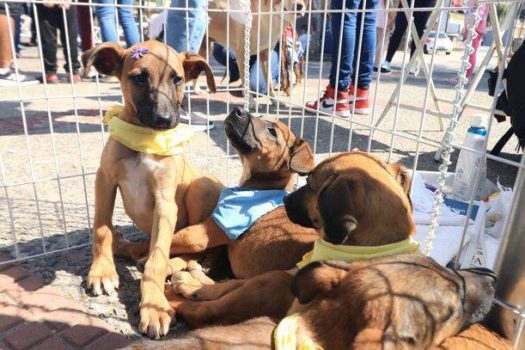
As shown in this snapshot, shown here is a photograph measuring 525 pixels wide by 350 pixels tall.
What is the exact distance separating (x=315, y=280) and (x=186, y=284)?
1.05 meters

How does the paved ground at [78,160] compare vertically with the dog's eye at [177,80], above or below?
below

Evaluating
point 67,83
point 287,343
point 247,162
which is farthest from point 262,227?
point 67,83

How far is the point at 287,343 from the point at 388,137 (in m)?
4.42

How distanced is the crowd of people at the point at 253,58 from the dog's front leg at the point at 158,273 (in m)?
0.90

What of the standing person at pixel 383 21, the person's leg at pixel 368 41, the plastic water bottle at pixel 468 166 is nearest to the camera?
the standing person at pixel 383 21

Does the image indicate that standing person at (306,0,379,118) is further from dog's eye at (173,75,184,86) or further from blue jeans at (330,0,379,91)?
dog's eye at (173,75,184,86)

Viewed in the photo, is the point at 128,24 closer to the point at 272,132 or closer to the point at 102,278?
the point at 272,132

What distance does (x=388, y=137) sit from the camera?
18.4ft

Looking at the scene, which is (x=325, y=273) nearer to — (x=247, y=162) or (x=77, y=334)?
(x=77, y=334)

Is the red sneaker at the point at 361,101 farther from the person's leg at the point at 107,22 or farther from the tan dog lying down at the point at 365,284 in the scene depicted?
the tan dog lying down at the point at 365,284

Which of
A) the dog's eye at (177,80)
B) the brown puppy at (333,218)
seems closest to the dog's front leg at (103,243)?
the brown puppy at (333,218)

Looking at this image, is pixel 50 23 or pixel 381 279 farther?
pixel 50 23

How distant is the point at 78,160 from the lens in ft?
15.0

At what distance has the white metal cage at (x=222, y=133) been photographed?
2.50 meters
